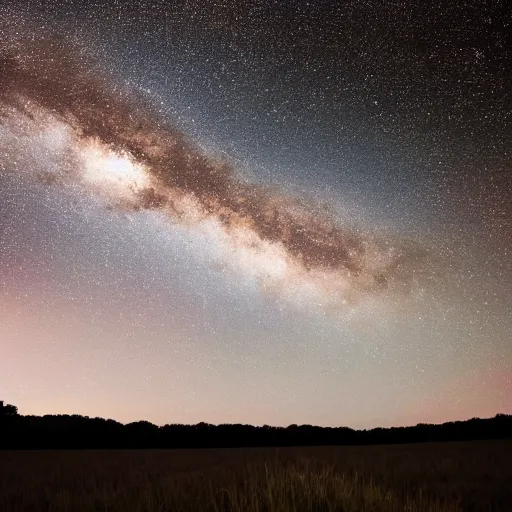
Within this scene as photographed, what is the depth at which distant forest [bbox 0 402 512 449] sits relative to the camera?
4700cm

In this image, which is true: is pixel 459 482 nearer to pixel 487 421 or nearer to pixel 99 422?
pixel 99 422

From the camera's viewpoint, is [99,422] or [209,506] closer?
[209,506]

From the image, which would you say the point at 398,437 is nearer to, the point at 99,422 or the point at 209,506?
the point at 99,422

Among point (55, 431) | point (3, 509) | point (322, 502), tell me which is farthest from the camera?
point (55, 431)

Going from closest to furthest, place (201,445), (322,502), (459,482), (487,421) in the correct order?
(322,502)
(459,482)
(201,445)
(487,421)

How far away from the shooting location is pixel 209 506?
3428 millimetres

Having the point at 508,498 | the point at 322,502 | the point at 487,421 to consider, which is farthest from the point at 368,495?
the point at 487,421

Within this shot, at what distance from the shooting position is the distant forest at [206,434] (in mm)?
47000

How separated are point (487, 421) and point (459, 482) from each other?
192 feet

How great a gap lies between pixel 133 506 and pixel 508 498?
5627mm

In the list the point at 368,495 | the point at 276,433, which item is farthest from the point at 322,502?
the point at 276,433

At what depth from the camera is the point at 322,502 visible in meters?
3.35

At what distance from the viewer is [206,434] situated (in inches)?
2080

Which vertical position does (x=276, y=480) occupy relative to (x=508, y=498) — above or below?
above
